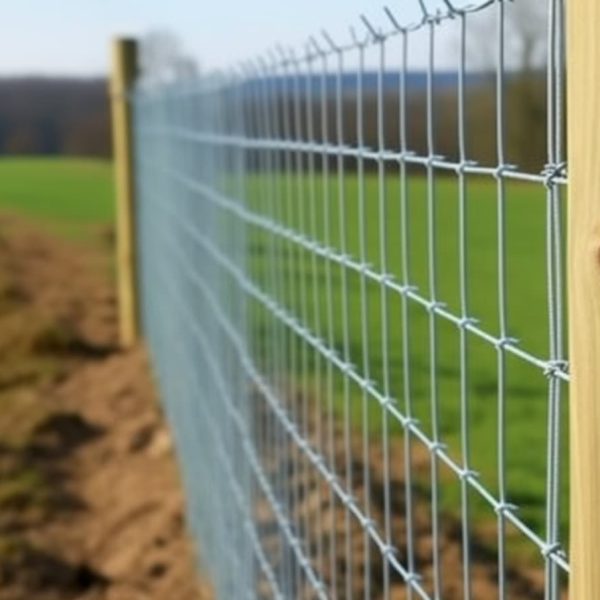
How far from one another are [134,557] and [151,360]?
4363mm

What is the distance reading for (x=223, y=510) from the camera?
5430mm

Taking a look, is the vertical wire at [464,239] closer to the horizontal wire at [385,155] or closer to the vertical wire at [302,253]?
the horizontal wire at [385,155]

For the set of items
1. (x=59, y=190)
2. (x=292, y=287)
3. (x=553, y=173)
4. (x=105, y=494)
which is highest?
(x=553, y=173)

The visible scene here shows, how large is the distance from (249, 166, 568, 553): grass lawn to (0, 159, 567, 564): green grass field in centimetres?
1

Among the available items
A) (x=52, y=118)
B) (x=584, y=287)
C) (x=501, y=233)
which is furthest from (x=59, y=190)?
(x=584, y=287)

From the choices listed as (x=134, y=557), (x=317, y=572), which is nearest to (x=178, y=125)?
(x=134, y=557)

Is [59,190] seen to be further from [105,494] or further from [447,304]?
[447,304]

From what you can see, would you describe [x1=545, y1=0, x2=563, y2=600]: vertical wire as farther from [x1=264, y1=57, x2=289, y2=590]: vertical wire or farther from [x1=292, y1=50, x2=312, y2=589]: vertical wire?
[x1=264, y1=57, x2=289, y2=590]: vertical wire

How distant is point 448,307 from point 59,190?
92.2 ft

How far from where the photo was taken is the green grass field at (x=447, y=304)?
174 inches

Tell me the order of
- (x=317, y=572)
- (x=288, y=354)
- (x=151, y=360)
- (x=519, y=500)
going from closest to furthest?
(x=317, y=572) < (x=288, y=354) < (x=519, y=500) < (x=151, y=360)

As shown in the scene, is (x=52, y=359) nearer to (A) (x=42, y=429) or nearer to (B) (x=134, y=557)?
(A) (x=42, y=429)

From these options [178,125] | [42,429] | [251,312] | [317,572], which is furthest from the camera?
[42,429]

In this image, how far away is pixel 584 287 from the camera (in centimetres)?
188
